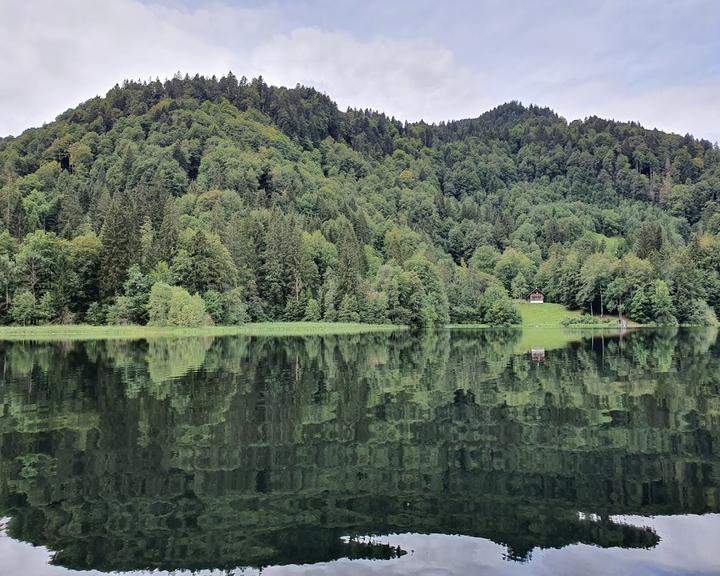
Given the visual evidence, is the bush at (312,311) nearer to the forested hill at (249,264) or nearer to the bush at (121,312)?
the forested hill at (249,264)

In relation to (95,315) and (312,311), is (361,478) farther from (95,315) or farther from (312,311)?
(312,311)

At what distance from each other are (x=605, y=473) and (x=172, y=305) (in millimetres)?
80614

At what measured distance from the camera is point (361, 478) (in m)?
15.6

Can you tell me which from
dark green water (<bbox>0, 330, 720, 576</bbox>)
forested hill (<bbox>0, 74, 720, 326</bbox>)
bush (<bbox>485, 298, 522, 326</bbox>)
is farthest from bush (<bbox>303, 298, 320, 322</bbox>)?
dark green water (<bbox>0, 330, 720, 576</bbox>)

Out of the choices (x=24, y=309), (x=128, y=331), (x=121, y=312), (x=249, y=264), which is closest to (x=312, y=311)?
(x=249, y=264)

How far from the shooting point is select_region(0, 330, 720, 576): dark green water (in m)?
11.4

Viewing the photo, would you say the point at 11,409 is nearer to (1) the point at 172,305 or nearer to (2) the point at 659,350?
(2) the point at 659,350

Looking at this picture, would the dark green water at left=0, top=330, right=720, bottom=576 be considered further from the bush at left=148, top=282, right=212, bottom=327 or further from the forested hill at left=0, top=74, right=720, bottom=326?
the forested hill at left=0, top=74, right=720, bottom=326

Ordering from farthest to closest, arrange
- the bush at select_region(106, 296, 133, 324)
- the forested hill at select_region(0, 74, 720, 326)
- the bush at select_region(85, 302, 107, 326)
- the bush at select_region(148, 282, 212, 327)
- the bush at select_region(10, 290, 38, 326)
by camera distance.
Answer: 1. the forested hill at select_region(0, 74, 720, 326)
2. the bush at select_region(85, 302, 107, 326)
3. the bush at select_region(106, 296, 133, 324)
4. the bush at select_region(10, 290, 38, 326)
5. the bush at select_region(148, 282, 212, 327)

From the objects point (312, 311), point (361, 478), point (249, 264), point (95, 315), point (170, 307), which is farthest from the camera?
point (249, 264)

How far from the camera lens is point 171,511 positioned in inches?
525

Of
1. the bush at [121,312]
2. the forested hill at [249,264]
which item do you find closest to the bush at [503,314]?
the forested hill at [249,264]

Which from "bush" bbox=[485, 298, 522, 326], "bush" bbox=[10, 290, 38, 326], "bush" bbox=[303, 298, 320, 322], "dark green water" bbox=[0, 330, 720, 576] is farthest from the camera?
"bush" bbox=[485, 298, 522, 326]

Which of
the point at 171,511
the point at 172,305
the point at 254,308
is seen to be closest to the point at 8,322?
the point at 172,305
